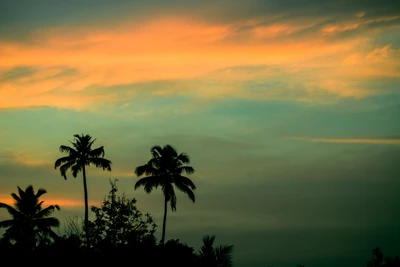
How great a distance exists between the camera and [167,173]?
69.4 meters

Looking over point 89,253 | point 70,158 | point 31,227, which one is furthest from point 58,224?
point 89,253

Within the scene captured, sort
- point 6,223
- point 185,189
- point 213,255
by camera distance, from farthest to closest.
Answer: point 185,189 → point 6,223 → point 213,255

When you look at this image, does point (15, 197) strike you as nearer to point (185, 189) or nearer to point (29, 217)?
point (29, 217)

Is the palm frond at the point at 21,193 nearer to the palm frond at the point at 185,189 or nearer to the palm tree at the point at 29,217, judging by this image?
the palm tree at the point at 29,217

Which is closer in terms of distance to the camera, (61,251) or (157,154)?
(61,251)

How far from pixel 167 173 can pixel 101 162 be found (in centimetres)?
768

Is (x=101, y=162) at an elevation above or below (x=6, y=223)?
above

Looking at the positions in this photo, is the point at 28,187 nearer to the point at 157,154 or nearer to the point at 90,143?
the point at 90,143

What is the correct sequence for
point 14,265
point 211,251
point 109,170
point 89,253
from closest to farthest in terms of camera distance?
point 14,265 < point 89,253 < point 211,251 < point 109,170

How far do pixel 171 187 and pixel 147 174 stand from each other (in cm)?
322

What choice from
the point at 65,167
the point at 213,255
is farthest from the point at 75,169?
the point at 213,255

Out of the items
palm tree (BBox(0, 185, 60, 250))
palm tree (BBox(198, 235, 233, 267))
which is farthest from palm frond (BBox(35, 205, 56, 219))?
palm tree (BBox(198, 235, 233, 267))

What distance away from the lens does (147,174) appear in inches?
2761

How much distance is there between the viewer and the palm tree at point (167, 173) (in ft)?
227
